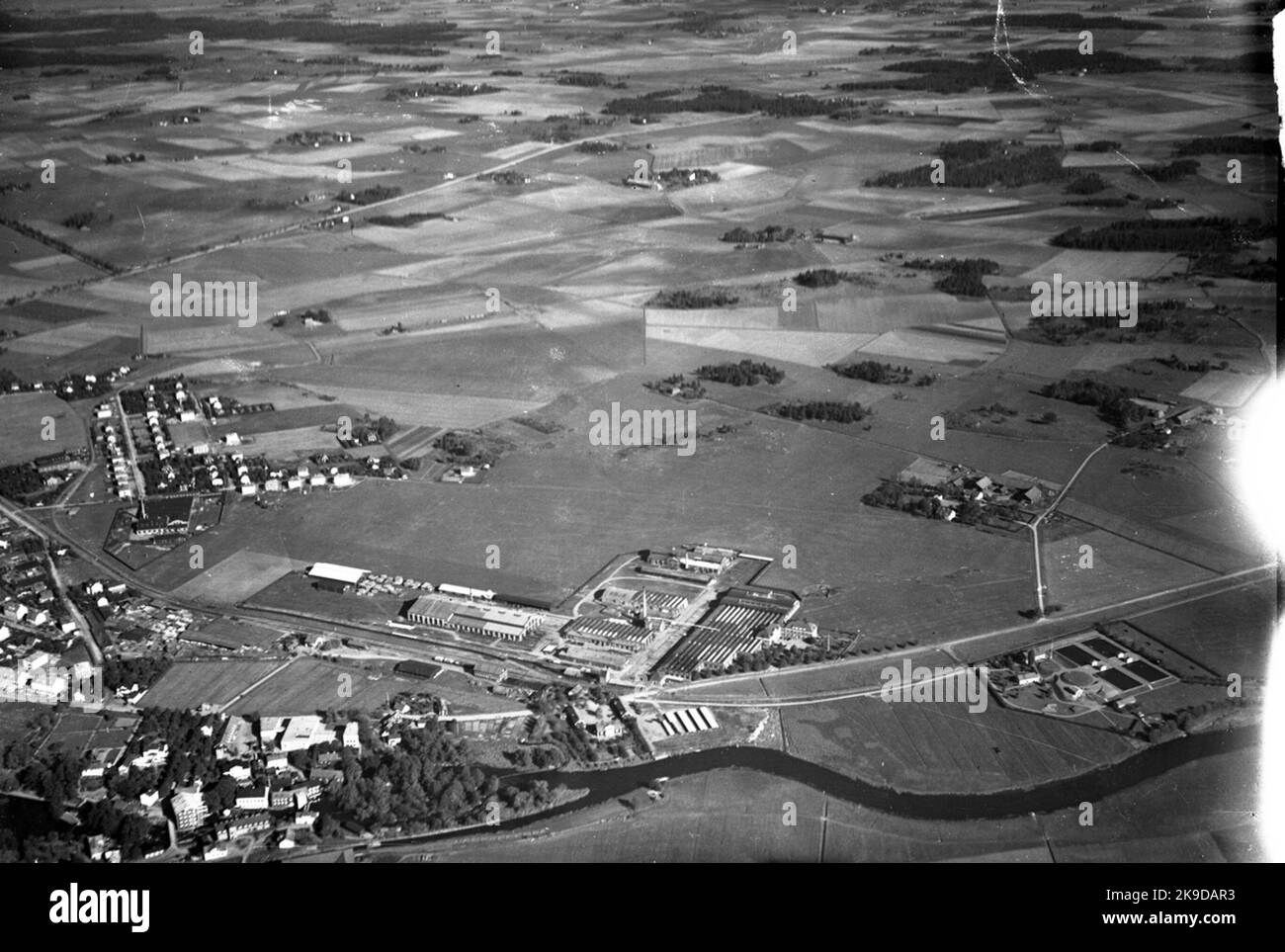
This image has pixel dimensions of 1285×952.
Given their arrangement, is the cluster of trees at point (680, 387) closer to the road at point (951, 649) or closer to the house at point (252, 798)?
the road at point (951, 649)

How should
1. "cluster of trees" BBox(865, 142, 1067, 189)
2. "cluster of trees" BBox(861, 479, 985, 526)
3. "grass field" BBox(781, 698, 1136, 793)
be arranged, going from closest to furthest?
1. "grass field" BBox(781, 698, 1136, 793)
2. "cluster of trees" BBox(861, 479, 985, 526)
3. "cluster of trees" BBox(865, 142, 1067, 189)

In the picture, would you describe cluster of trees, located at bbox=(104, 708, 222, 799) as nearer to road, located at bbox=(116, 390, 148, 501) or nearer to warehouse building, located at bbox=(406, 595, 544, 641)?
warehouse building, located at bbox=(406, 595, 544, 641)

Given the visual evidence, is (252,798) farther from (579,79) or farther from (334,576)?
(579,79)

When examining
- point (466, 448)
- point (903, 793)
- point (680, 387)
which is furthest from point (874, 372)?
point (903, 793)

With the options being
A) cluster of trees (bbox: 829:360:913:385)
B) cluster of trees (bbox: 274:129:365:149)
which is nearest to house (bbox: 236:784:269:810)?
cluster of trees (bbox: 829:360:913:385)

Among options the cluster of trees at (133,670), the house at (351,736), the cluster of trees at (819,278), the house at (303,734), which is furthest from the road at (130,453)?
the cluster of trees at (819,278)
